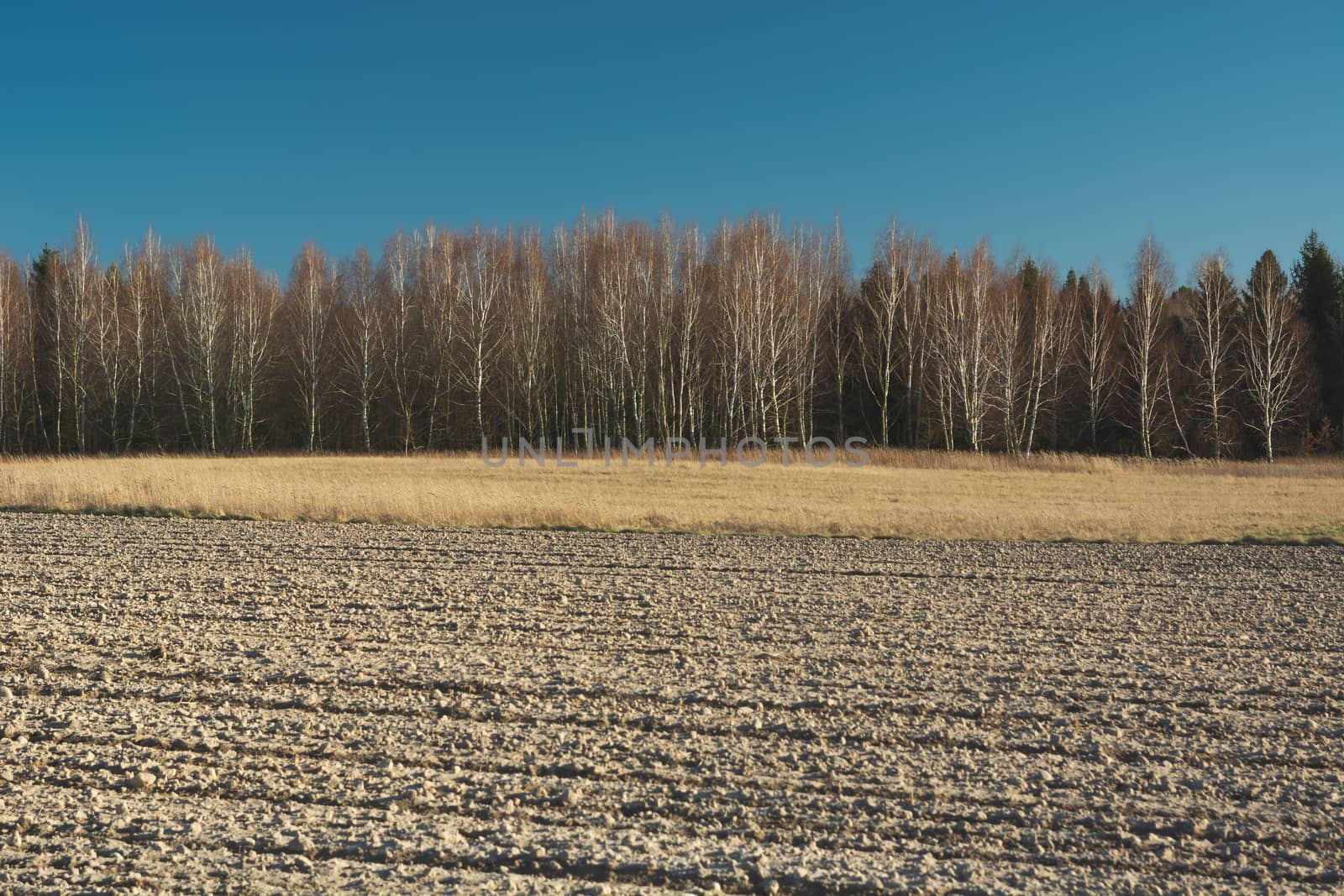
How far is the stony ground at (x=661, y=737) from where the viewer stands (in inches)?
141

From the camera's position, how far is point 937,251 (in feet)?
137

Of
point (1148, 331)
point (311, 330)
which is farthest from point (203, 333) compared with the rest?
point (1148, 331)

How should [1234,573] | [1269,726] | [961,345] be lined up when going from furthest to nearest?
[961,345] → [1234,573] → [1269,726]

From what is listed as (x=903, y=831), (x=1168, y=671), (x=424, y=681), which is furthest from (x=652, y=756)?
(x=1168, y=671)

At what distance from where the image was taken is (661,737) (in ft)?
16.1

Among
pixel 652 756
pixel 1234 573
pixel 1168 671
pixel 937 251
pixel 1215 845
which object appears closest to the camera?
pixel 1215 845

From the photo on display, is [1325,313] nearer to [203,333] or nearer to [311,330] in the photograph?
[311,330]

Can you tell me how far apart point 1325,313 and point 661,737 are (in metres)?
44.7

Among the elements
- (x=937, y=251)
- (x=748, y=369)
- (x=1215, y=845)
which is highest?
(x=937, y=251)

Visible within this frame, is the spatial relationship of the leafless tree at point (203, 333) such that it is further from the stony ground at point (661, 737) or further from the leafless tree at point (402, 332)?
the stony ground at point (661, 737)

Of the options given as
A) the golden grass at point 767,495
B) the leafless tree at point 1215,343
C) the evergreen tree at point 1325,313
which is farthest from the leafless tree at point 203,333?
the evergreen tree at point 1325,313

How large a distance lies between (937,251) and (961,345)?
7.50m

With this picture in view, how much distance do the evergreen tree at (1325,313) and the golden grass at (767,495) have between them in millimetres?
9251

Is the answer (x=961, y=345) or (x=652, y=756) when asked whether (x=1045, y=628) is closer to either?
(x=652, y=756)
